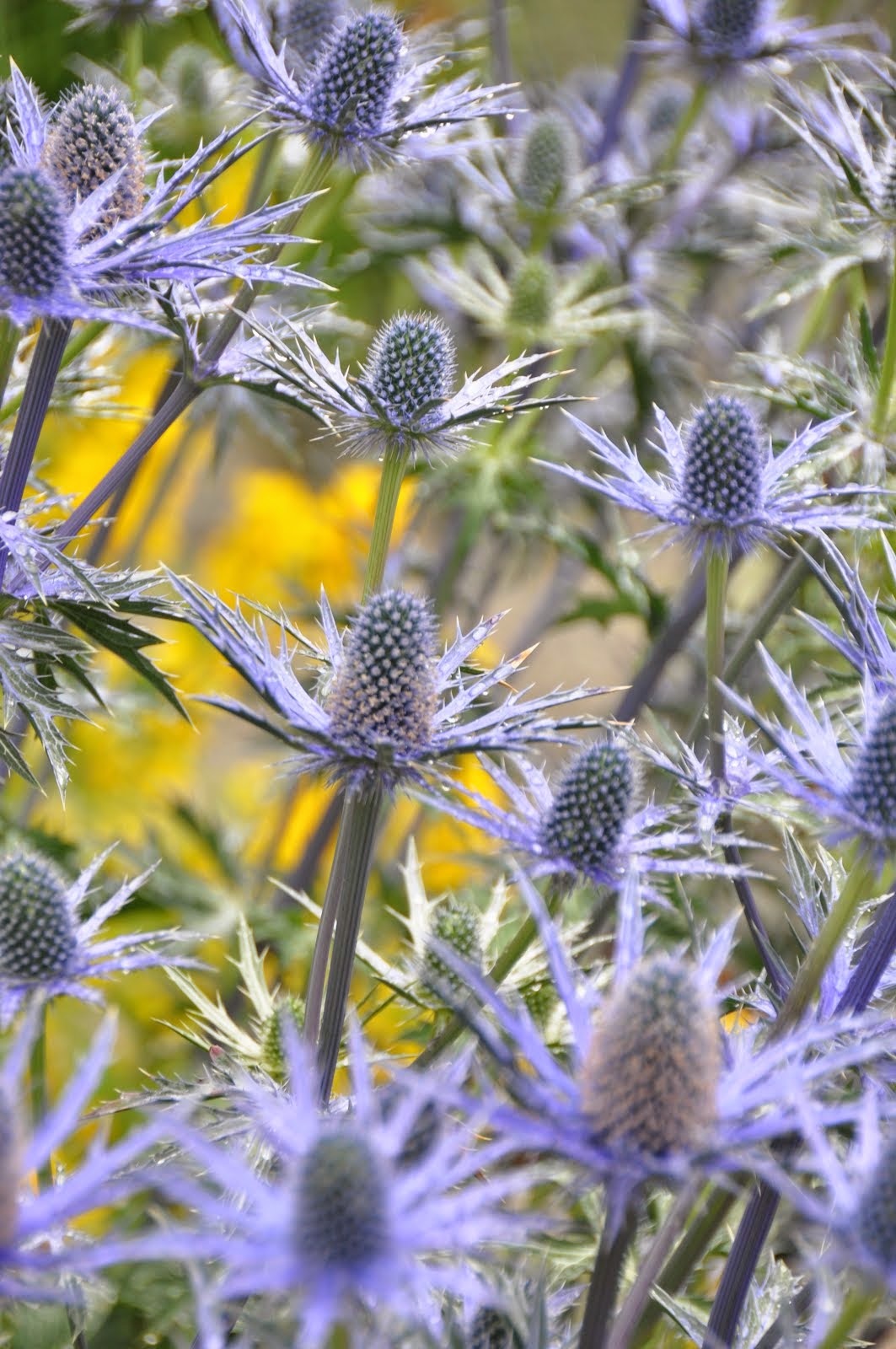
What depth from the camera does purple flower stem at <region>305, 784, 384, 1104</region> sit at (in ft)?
2.69

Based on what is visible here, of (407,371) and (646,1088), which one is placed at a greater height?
(407,371)

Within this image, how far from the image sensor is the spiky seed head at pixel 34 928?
78 cm

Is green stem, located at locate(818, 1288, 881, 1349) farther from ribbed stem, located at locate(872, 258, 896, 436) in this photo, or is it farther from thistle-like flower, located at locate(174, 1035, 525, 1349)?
ribbed stem, located at locate(872, 258, 896, 436)

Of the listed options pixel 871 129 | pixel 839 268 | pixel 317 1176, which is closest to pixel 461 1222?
pixel 317 1176

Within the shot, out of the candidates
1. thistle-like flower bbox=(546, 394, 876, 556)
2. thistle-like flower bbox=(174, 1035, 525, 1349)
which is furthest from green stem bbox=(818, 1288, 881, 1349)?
thistle-like flower bbox=(546, 394, 876, 556)

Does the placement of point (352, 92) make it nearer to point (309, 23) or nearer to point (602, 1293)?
point (309, 23)

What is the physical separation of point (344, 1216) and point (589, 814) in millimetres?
375

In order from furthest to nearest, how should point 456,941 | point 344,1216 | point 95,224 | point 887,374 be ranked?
1. point 887,374
2. point 456,941
3. point 95,224
4. point 344,1216

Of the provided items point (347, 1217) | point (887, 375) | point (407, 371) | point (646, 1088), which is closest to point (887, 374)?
point (887, 375)

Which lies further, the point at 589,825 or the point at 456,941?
the point at 456,941

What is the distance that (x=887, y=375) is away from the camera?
4.19ft

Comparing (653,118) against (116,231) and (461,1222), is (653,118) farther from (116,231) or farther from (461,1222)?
(461,1222)

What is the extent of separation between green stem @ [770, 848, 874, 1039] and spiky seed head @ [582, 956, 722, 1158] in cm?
17

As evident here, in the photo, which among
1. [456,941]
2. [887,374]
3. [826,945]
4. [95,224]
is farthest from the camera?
[887,374]
